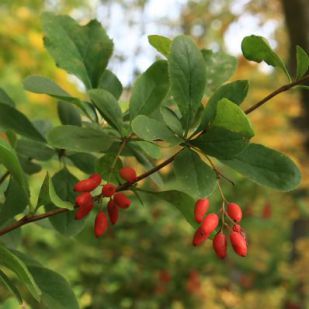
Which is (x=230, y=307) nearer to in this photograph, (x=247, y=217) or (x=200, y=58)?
(x=247, y=217)

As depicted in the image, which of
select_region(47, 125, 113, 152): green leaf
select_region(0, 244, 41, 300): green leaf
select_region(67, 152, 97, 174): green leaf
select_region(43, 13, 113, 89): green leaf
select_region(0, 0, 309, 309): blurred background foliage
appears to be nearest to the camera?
select_region(0, 244, 41, 300): green leaf

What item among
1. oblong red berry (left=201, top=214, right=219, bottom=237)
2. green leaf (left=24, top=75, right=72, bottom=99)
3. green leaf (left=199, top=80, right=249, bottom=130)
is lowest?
oblong red berry (left=201, top=214, right=219, bottom=237)

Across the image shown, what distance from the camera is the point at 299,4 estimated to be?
3.34 m

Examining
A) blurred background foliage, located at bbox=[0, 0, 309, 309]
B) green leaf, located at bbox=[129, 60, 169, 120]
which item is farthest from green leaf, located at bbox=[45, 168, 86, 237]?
blurred background foliage, located at bbox=[0, 0, 309, 309]

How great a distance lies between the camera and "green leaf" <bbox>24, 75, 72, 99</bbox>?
2.33ft

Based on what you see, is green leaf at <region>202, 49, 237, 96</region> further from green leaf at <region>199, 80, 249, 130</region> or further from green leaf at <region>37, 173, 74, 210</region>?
green leaf at <region>37, 173, 74, 210</region>

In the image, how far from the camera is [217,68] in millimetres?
835

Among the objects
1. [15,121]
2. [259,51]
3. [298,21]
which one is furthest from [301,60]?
[298,21]

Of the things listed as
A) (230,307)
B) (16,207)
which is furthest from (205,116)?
(230,307)

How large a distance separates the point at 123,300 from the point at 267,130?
1.71 m

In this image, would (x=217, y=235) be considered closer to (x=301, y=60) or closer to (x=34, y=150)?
(x=301, y=60)

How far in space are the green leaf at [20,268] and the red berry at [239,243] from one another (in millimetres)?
243

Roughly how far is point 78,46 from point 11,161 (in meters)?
0.24

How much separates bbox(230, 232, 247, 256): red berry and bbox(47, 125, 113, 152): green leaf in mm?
194
